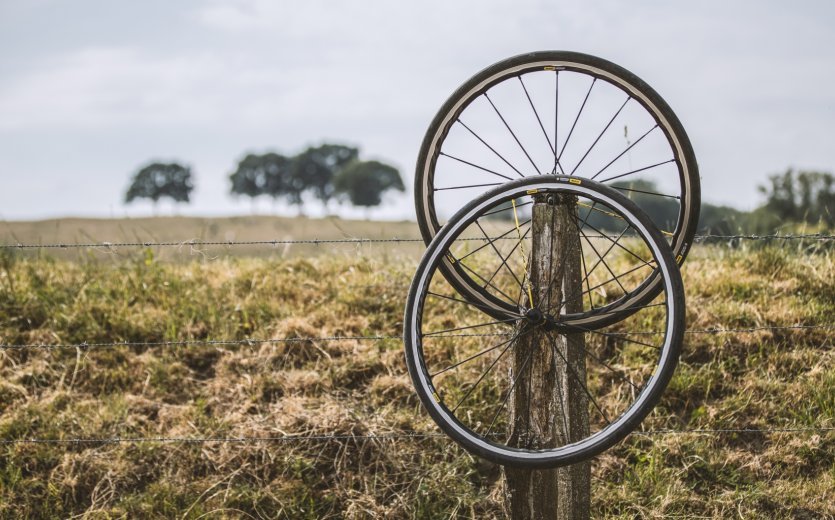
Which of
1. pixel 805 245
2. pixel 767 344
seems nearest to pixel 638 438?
pixel 767 344

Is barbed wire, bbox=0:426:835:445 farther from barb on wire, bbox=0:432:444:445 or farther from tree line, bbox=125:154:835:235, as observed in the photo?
tree line, bbox=125:154:835:235

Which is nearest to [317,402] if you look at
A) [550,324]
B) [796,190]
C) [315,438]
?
[315,438]

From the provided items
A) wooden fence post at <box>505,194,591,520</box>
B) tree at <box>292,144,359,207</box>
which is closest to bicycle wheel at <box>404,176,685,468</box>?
wooden fence post at <box>505,194,591,520</box>

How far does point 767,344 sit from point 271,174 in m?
62.0

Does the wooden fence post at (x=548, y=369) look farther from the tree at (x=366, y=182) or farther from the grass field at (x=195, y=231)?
the tree at (x=366, y=182)

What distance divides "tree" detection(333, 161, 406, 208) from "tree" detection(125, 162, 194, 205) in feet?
41.2

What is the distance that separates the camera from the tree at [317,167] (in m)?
63.8

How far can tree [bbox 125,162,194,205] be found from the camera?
191 ft

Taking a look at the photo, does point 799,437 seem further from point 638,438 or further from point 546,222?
point 546,222

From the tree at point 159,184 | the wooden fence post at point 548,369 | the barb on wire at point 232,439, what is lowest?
the barb on wire at point 232,439

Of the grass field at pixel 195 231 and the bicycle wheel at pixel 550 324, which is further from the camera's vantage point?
the grass field at pixel 195 231

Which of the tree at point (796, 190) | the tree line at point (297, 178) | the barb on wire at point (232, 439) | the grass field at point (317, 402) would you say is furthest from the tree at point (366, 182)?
Result: the barb on wire at point (232, 439)

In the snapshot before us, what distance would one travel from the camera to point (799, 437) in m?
4.71

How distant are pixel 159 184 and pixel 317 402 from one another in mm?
58034
